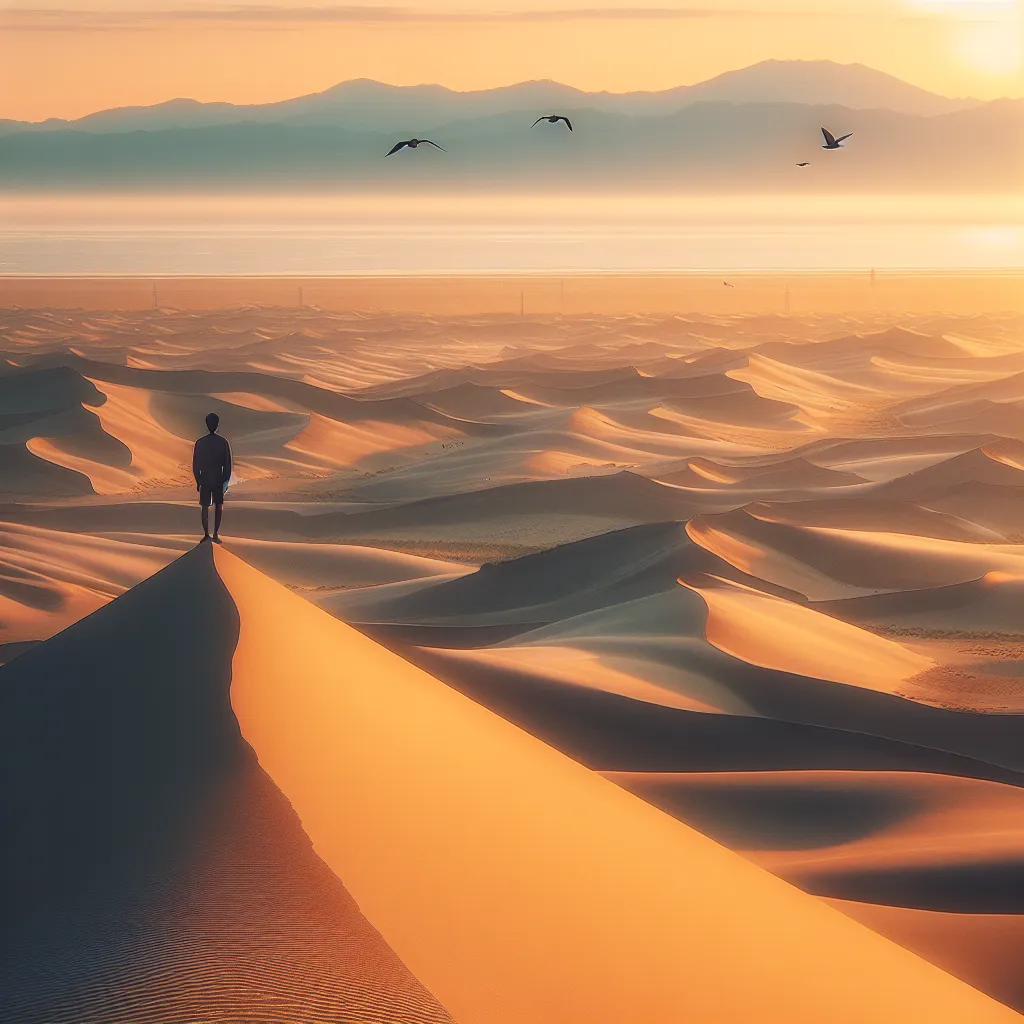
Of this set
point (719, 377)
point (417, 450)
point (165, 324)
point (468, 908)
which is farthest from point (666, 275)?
point (468, 908)

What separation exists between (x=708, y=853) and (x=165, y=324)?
59300 mm

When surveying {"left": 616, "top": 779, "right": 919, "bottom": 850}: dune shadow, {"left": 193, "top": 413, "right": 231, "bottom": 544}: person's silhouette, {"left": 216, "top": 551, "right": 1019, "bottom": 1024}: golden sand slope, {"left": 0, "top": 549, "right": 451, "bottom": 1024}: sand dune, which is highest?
{"left": 193, "top": 413, "right": 231, "bottom": 544}: person's silhouette

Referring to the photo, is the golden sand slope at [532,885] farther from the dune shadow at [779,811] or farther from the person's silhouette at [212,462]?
the person's silhouette at [212,462]

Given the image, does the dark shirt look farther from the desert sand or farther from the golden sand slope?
the golden sand slope

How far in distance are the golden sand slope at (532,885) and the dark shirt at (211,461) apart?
1.18m

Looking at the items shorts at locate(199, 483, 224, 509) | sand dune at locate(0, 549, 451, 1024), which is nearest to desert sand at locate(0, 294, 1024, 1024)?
sand dune at locate(0, 549, 451, 1024)

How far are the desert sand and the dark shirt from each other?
18.3 inches

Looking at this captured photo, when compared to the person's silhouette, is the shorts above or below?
below

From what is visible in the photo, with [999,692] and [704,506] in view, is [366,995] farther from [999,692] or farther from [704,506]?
[704,506]

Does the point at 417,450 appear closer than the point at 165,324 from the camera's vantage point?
Yes

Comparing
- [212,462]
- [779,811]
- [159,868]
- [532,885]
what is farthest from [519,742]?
[159,868]

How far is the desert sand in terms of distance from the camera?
14.6ft

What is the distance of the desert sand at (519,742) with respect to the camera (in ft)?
14.6

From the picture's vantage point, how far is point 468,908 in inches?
192
